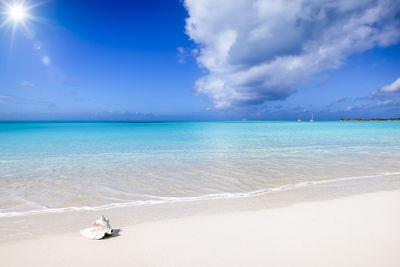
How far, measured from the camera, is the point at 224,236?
3344 mm

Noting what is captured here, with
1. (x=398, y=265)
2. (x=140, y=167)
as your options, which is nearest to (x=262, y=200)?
(x=398, y=265)

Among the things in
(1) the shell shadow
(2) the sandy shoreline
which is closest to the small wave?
(2) the sandy shoreline

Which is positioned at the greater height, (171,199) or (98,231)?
(98,231)

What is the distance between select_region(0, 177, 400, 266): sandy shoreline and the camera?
9.14 ft

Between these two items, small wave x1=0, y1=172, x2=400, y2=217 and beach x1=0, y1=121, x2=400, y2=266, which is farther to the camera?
small wave x1=0, y1=172, x2=400, y2=217

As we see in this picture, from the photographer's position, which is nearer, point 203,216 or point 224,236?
point 224,236

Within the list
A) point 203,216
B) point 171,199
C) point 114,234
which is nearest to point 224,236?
point 203,216

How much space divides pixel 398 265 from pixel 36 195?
26.4 feet

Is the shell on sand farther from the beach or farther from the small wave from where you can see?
the small wave

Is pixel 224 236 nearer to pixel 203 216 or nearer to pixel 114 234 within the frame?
pixel 203 216

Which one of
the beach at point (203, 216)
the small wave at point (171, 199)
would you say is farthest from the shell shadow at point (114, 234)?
the small wave at point (171, 199)

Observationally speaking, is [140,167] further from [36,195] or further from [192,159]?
[36,195]

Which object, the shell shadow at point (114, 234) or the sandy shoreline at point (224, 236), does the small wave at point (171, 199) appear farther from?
the shell shadow at point (114, 234)

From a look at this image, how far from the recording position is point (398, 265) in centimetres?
261
